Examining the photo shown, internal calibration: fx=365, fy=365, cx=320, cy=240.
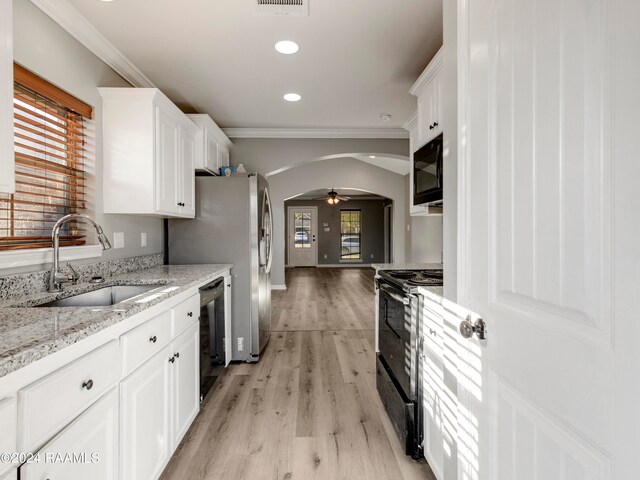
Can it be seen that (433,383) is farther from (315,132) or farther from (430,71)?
(315,132)

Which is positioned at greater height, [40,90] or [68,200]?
[40,90]

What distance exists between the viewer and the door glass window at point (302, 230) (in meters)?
11.8

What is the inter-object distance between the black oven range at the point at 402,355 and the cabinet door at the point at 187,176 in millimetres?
1704

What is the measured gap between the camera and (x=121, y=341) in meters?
1.33

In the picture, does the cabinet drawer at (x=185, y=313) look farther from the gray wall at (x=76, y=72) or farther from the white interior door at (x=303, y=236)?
the white interior door at (x=303, y=236)

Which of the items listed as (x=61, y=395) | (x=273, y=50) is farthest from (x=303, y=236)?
(x=61, y=395)

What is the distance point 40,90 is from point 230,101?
1781mm

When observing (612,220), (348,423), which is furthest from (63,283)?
(612,220)

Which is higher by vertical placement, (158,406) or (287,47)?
(287,47)

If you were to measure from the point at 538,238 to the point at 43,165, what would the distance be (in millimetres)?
2295

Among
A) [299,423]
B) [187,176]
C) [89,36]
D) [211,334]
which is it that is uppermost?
[89,36]

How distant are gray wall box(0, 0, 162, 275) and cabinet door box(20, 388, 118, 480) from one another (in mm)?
926

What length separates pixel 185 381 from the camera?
203cm

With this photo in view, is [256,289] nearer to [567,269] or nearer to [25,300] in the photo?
[25,300]
